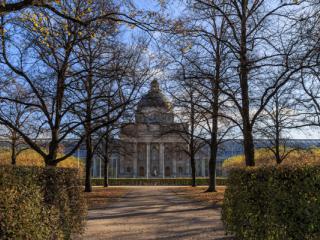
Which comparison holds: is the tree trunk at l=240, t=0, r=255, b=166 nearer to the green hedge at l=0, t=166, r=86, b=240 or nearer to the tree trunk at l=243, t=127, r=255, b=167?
the tree trunk at l=243, t=127, r=255, b=167

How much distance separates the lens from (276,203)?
21.7 feet

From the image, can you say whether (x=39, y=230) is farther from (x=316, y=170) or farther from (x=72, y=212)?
(x=316, y=170)

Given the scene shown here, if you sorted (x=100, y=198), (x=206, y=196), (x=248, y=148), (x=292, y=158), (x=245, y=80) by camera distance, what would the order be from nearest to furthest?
(x=245, y=80) → (x=248, y=148) → (x=100, y=198) → (x=206, y=196) → (x=292, y=158)

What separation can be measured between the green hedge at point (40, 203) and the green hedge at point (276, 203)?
12.2ft

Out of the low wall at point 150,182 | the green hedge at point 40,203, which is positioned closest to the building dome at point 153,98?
the green hedge at point 40,203

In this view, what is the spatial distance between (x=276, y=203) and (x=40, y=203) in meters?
4.08

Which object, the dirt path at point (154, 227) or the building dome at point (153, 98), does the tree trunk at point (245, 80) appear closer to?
the dirt path at point (154, 227)

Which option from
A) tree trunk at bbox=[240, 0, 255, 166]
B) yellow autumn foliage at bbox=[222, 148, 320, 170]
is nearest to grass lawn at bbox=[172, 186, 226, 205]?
yellow autumn foliage at bbox=[222, 148, 320, 170]

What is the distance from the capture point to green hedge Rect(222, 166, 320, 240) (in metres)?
5.61

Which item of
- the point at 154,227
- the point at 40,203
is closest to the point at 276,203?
the point at 40,203

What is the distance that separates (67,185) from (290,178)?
531 centimetres

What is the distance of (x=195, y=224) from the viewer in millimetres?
13875

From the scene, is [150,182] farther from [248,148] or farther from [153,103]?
[248,148]

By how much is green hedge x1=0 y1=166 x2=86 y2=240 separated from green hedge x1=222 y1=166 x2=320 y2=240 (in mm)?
3710
